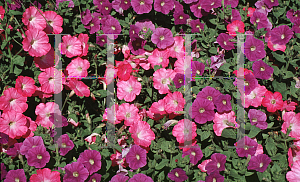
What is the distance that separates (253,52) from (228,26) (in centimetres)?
29

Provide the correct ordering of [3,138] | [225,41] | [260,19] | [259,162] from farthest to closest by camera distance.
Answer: [260,19] → [225,41] → [259,162] → [3,138]

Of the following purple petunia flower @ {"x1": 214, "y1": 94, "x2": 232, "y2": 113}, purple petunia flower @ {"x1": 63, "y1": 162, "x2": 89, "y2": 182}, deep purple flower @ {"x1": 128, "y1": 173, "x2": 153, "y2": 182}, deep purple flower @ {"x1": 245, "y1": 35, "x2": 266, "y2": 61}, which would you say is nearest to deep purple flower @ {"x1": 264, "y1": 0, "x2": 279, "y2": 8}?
deep purple flower @ {"x1": 245, "y1": 35, "x2": 266, "y2": 61}

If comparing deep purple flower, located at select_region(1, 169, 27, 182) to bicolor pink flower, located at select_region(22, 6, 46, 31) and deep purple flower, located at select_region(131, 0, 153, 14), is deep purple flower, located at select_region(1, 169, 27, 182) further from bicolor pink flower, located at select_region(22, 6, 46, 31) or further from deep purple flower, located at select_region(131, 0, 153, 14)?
deep purple flower, located at select_region(131, 0, 153, 14)

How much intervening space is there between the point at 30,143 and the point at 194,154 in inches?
43.8

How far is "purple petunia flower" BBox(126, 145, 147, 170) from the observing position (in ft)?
5.85

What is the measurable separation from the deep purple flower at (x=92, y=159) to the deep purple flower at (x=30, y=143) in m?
0.27

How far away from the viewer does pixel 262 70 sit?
1937 mm

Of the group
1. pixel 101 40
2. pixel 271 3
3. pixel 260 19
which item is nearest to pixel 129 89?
pixel 101 40

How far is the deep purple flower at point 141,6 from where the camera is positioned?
198 cm

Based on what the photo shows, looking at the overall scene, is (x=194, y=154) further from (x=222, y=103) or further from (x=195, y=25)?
(x=195, y=25)

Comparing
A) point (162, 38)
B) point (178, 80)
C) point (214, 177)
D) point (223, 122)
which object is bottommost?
point (214, 177)

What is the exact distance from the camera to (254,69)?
1.93 meters

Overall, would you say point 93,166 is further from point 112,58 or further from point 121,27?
point 121,27

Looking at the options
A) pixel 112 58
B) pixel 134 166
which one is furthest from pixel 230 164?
pixel 112 58
